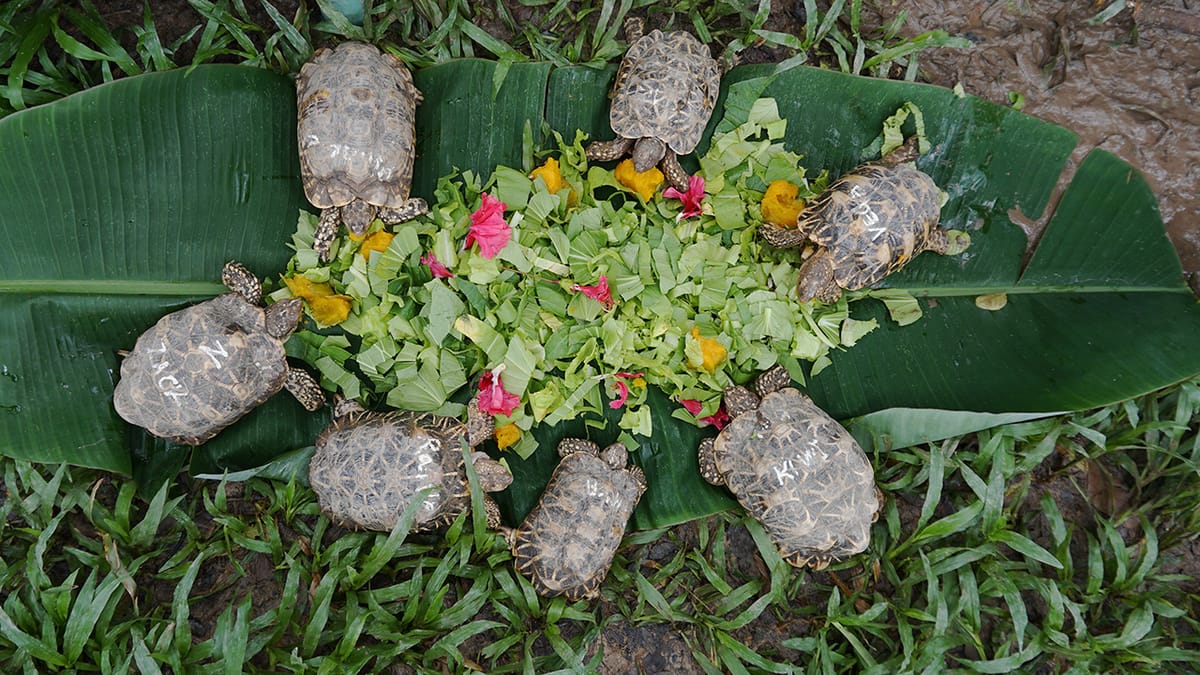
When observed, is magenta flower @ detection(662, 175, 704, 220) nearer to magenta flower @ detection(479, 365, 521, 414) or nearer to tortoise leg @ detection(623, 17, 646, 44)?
tortoise leg @ detection(623, 17, 646, 44)

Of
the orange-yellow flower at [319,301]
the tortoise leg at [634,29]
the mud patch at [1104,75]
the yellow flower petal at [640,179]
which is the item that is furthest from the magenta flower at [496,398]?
the mud patch at [1104,75]

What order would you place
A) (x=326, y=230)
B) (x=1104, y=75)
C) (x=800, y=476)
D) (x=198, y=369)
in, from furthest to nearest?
(x=1104, y=75), (x=326, y=230), (x=800, y=476), (x=198, y=369)

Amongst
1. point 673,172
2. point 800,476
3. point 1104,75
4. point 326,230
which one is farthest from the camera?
point 1104,75

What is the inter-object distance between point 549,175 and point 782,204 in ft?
3.02

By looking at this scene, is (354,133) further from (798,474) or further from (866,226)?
(798,474)

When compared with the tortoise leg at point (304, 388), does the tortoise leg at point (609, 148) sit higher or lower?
higher

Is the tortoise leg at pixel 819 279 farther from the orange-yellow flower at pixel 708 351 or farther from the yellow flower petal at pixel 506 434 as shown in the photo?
the yellow flower petal at pixel 506 434

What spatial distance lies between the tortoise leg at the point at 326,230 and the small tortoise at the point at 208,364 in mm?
223

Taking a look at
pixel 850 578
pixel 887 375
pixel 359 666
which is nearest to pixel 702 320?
pixel 887 375

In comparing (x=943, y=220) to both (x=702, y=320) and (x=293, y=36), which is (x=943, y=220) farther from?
(x=293, y=36)

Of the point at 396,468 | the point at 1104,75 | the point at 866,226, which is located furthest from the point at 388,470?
the point at 1104,75

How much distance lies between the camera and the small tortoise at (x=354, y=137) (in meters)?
2.59

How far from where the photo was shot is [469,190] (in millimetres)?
2814

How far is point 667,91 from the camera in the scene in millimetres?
2680
